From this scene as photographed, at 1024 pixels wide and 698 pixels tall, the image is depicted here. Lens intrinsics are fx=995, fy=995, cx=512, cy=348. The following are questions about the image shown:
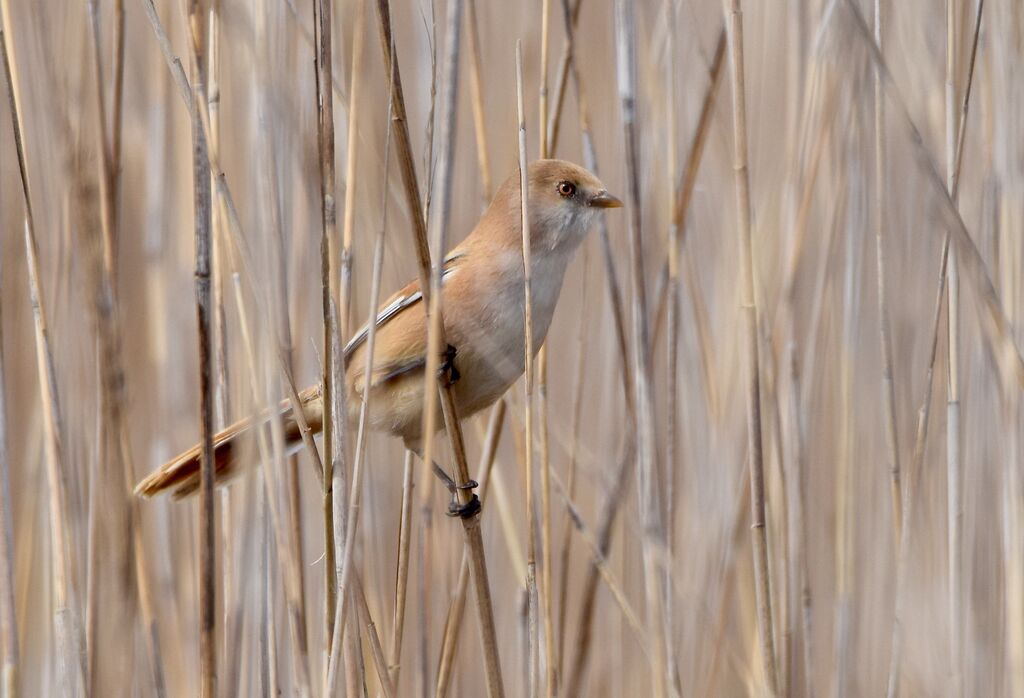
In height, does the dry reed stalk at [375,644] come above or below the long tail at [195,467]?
below

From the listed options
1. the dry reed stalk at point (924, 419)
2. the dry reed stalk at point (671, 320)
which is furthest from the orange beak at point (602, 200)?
the dry reed stalk at point (924, 419)

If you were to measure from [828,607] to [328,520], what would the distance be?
5.29 ft

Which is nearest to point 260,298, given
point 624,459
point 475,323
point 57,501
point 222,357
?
point 222,357

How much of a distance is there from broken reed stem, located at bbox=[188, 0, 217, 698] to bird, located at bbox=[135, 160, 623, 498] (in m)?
0.38

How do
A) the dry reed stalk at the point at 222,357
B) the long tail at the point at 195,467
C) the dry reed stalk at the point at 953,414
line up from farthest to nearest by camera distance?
the long tail at the point at 195,467 < the dry reed stalk at the point at 953,414 < the dry reed stalk at the point at 222,357

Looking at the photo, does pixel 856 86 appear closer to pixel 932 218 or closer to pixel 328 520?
pixel 932 218

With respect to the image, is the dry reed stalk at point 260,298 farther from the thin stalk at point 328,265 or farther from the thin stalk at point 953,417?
the thin stalk at point 953,417

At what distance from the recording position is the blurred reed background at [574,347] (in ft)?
4.45

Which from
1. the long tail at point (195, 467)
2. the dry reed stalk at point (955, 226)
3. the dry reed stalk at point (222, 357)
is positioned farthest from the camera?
the long tail at point (195, 467)

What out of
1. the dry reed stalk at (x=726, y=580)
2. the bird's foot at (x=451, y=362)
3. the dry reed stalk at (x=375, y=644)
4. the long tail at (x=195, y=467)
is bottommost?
the dry reed stalk at (x=726, y=580)

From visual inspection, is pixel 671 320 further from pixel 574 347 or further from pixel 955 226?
pixel 574 347

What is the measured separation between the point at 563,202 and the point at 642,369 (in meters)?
0.56

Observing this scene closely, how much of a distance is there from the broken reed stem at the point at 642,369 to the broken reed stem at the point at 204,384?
1.91 feet

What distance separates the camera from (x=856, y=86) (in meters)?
1.74
